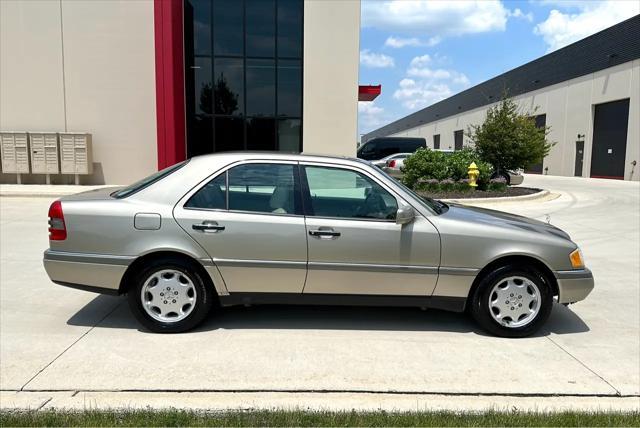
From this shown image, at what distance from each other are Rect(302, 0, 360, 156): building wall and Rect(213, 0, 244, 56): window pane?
8.96 ft

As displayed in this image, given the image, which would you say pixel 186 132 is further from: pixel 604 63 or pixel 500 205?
pixel 604 63

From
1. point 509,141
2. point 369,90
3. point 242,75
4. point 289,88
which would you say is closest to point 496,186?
point 509,141

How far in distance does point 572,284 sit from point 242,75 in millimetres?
16124

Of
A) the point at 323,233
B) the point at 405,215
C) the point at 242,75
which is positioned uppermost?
the point at 242,75

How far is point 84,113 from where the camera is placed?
695 inches

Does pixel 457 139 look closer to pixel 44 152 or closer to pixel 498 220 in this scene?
pixel 44 152

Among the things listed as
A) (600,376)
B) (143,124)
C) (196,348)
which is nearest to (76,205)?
(196,348)

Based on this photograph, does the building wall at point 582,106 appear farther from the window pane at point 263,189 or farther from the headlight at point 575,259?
the window pane at point 263,189

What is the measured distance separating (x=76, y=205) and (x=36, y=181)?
16196 mm

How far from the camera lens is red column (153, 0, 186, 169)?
16.8 m

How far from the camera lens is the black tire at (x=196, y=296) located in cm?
426

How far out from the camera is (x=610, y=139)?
32438 millimetres

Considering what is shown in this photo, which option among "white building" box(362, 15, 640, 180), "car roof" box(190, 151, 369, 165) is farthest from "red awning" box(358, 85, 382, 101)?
"car roof" box(190, 151, 369, 165)

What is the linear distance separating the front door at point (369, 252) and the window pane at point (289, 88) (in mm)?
14519
